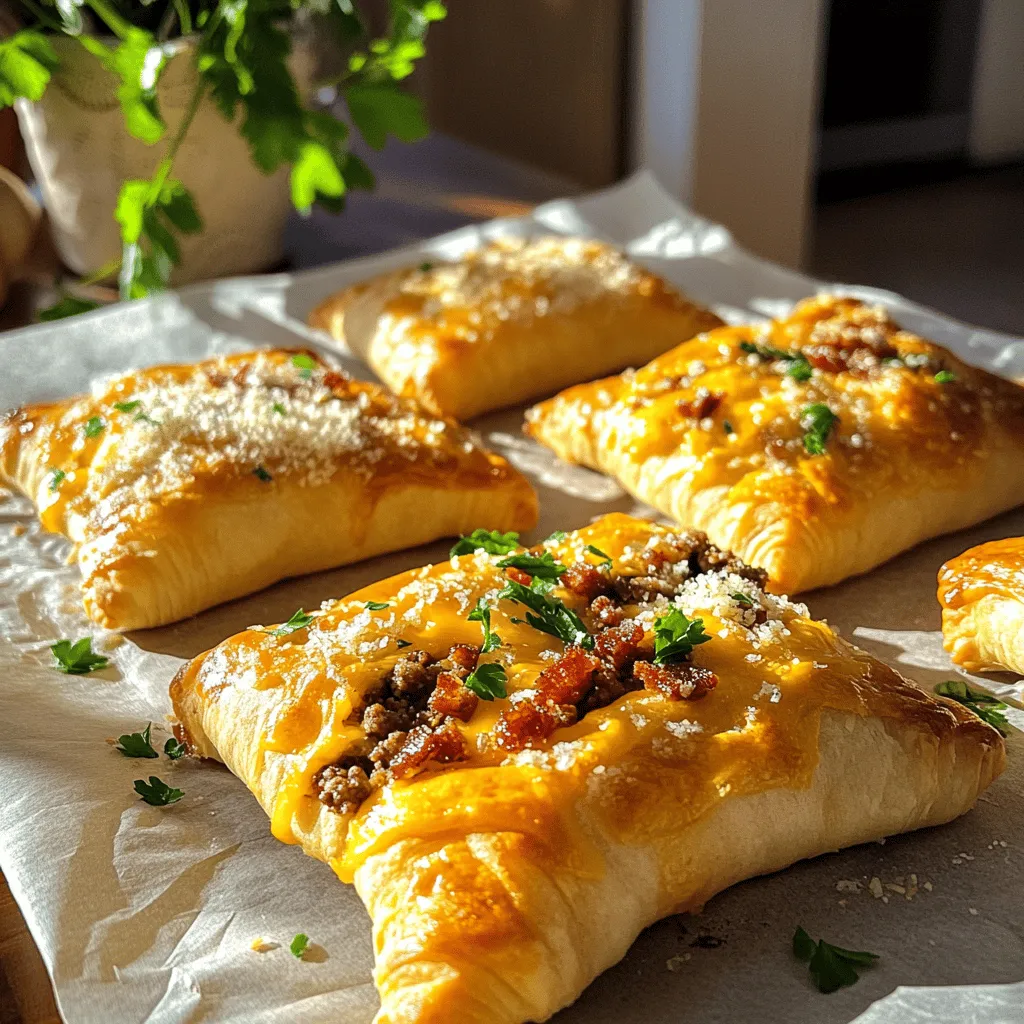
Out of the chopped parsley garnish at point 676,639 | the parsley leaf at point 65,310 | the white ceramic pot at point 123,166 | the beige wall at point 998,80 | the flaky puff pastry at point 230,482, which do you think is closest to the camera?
the chopped parsley garnish at point 676,639

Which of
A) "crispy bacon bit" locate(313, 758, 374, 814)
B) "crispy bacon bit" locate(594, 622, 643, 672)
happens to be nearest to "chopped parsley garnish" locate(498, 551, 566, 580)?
"crispy bacon bit" locate(594, 622, 643, 672)

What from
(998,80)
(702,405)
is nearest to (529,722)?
(702,405)

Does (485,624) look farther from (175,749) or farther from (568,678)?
(175,749)

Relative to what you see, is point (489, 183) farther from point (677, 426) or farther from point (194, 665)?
point (194, 665)

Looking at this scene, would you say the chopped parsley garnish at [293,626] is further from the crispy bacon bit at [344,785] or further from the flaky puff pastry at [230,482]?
the flaky puff pastry at [230,482]

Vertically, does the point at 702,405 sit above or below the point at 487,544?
above

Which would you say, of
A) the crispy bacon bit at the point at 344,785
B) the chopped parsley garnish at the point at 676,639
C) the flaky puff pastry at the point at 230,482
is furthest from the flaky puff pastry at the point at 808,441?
the crispy bacon bit at the point at 344,785

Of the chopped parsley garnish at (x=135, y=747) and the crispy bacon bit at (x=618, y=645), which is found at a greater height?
the crispy bacon bit at (x=618, y=645)
